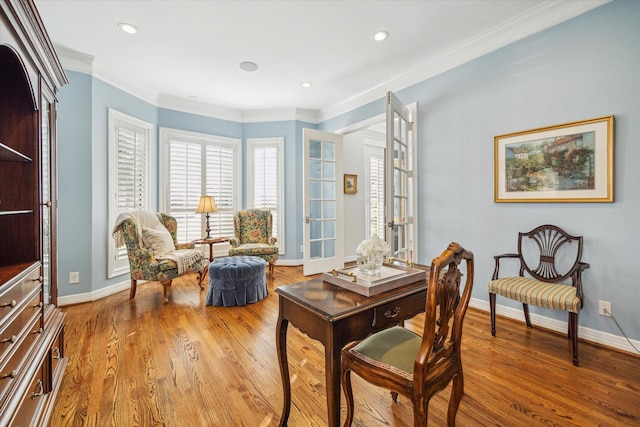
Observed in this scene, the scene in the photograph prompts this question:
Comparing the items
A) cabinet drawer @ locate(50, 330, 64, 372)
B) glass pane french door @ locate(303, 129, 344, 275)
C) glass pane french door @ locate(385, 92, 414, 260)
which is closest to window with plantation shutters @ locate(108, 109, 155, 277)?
cabinet drawer @ locate(50, 330, 64, 372)

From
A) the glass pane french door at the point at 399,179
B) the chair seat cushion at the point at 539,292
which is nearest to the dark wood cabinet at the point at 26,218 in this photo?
the glass pane french door at the point at 399,179

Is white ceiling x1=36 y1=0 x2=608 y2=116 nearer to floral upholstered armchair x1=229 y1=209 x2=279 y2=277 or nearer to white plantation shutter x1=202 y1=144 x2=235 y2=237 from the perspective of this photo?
white plantation shutter x1=202 y1=144 x2=235 y2=237

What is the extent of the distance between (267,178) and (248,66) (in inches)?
82.2

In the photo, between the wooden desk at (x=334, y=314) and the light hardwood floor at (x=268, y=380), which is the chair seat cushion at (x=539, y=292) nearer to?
the light hardwood floor at (x=268, y=380)

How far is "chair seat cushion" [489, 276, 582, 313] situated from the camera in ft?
6.73

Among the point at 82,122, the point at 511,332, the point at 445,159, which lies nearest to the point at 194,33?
the point at 82,122

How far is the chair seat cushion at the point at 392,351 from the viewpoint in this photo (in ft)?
3.96

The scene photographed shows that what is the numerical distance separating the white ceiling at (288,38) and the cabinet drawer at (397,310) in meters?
2.40

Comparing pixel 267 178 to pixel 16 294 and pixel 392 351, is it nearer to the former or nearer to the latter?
pixel 16 294

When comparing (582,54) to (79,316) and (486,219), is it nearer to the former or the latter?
(486,219)

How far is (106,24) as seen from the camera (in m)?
2.71

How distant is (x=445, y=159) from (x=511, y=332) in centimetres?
182

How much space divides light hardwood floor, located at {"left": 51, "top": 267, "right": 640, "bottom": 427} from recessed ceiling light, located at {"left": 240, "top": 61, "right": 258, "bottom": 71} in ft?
9.69

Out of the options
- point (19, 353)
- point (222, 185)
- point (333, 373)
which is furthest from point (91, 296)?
point (333, 373)
